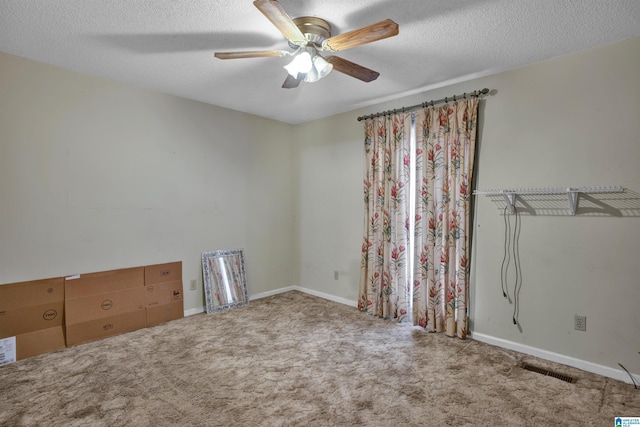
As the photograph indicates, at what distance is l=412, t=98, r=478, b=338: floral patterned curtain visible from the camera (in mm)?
3037

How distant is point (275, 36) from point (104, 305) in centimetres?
294

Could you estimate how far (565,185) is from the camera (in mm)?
2588

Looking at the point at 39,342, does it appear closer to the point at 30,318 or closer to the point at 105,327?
the point at 30,318

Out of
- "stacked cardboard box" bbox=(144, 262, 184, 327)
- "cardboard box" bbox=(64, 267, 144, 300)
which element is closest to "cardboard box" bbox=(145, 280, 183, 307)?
"stacked cardboard box" bbox=(144, 262, 184, 327)

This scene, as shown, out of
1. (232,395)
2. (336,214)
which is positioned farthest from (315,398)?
(336,214)

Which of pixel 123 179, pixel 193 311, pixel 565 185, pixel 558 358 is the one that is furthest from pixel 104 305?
pixel 565 185

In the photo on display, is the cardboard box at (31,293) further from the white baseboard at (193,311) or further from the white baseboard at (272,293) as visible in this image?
the white baseboard at (272,293)

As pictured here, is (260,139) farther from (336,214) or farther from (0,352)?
(0,352)

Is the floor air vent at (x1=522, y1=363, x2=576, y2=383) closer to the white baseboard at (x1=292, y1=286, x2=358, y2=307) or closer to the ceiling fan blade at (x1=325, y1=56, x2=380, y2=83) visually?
the white baseboard at (x1=292, y1=286, x2=358, y2=307)

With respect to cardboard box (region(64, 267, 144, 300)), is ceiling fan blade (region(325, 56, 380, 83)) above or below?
above

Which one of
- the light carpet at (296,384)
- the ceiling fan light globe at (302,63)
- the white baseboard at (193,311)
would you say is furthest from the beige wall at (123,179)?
the ceiling fan light globe at (302,63)

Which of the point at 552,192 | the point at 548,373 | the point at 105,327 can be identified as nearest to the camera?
the point at 548,373

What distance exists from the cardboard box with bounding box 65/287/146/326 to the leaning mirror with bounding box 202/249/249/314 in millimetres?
727

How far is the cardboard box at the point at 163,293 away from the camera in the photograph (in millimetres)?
3387
